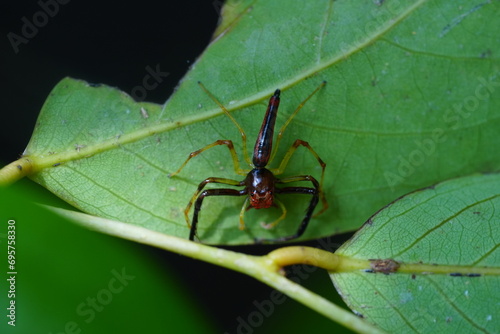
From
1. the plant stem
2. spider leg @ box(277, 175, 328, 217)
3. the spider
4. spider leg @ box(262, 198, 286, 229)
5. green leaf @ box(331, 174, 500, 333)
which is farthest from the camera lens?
spider leg @ box(262, 198, 286, 229)

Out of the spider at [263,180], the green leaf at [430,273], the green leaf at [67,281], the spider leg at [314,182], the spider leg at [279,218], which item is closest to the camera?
the green leaf at [67,281]

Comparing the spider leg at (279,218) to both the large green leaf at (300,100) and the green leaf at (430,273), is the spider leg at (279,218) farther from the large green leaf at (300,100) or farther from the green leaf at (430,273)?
the green leaf at (430,273)

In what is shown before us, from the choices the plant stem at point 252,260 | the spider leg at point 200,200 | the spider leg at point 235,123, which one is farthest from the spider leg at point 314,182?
the plant stem at point 252,260

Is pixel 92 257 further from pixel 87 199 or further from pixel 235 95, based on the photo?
pixel 235 95

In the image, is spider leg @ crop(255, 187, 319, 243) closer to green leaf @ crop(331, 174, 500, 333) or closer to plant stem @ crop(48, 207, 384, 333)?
green leaf @ crop(331, 174, 500, 333)

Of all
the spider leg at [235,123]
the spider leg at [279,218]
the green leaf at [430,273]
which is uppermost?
the spider leg at [235,123]

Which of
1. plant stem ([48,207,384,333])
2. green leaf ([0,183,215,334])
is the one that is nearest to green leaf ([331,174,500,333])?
plant stem ([48,207,384,333])
